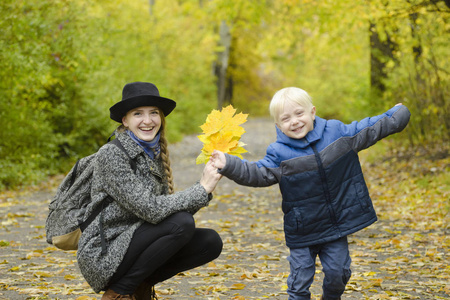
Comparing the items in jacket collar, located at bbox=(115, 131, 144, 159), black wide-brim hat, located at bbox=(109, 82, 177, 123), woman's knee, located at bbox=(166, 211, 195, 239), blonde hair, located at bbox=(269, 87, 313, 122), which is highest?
black wide-brim hat, located at bbox=(109, 82, 177, 123)

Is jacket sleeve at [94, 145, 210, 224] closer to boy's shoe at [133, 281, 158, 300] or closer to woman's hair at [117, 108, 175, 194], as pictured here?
woman's hair at [117, 108, 175, 194]

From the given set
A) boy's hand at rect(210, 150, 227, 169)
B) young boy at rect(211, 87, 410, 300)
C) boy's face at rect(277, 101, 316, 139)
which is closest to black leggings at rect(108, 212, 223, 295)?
boy's hand at rect(210, 150, 227, 169)

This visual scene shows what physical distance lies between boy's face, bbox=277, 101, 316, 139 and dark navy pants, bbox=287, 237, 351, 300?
774 mm

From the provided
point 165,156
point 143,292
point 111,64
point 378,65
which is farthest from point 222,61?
point 143,292

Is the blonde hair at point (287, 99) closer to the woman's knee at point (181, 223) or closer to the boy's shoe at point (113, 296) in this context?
the woman's knee at point (181, 223)

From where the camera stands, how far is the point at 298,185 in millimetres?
3633

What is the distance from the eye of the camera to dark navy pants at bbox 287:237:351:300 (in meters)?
3.63

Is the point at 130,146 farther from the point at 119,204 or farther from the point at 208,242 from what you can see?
the point at 208,242

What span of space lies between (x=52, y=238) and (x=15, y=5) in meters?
8.41

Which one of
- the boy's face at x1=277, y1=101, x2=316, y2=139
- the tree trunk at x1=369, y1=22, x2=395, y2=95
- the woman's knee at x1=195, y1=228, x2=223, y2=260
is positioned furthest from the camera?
the tree trunk at x1=369, y1=22, x2=395, y2=95

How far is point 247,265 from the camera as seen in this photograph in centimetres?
562

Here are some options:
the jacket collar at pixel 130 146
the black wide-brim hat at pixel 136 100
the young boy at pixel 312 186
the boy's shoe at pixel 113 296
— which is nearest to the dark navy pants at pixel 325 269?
the young boy at pixel 312 186

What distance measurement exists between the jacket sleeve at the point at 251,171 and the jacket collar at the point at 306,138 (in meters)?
0.13

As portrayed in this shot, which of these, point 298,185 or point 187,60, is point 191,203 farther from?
point 187,60
